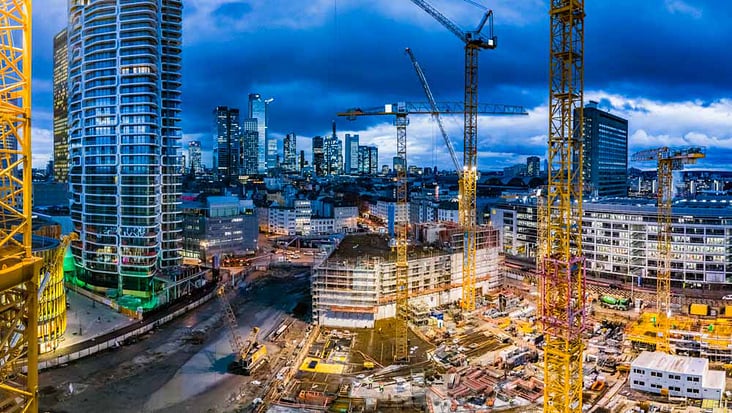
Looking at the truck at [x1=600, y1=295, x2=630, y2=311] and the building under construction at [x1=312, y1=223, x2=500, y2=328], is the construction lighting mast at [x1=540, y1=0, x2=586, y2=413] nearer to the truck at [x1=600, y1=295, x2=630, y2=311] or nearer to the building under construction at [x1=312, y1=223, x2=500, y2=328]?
the building under construction at [x1=312, y1=223, x2=500, y2=328]

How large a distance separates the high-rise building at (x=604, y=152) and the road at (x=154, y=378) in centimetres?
7294

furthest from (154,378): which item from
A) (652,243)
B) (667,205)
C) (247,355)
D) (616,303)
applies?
(652,243)

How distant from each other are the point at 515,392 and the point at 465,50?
27088 millimetres

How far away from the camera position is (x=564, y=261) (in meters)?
20.8

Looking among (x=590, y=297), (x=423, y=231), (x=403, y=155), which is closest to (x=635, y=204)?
(x=590, y=297)

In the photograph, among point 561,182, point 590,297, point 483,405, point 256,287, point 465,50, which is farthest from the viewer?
point 256,287

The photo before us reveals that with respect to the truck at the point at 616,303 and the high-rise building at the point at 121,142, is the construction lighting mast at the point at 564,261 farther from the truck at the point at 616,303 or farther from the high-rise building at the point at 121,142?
the high-rise building at the point at 121,142

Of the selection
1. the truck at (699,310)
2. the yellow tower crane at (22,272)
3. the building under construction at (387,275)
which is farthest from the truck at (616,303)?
the yellow tower crane at (22,272)

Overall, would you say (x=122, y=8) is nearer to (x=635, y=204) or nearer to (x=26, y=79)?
(x=26, y=79)

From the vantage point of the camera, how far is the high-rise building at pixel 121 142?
44094mm

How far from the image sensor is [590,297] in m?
46.7

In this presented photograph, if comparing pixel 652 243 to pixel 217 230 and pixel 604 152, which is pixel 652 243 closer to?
pixel 217 230

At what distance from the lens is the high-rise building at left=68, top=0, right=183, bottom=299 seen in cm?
→ 4409

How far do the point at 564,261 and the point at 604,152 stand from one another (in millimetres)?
87340
